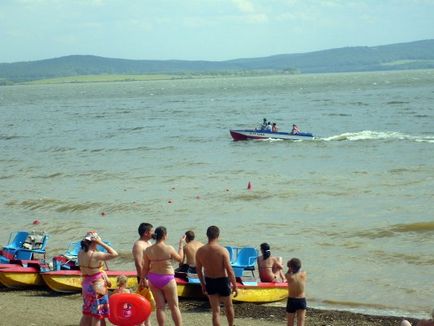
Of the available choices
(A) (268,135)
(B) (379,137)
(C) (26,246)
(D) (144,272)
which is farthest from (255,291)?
(B) (379,137)

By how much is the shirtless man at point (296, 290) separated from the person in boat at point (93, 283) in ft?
7.95

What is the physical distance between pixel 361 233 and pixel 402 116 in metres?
47.0

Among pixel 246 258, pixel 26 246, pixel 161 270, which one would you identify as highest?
pixel 161 270

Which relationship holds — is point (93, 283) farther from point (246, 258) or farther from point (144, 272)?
point (246, 258)

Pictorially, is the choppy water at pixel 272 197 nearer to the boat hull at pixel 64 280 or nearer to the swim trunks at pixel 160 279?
the boat hull at pixel 64 280

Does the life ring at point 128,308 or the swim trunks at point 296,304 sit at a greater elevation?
the life ring at point 128,308

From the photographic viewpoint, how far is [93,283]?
9.99m

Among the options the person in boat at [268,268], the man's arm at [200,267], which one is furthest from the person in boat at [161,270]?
the person in boat at [268,268]

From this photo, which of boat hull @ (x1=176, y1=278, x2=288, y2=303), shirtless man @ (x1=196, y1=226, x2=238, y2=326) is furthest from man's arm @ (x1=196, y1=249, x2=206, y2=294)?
boat hull @ (x1=176, y1=278, x2=288, y2=303)

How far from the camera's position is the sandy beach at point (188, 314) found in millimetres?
12508

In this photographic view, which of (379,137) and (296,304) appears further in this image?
(379,137)

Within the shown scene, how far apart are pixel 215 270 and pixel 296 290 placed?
1.23 meters

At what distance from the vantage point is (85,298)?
33.2 ft

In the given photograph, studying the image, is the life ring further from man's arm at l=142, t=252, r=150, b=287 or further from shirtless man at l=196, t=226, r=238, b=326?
shirtless man at l=196, t=226, r=238, b=326
